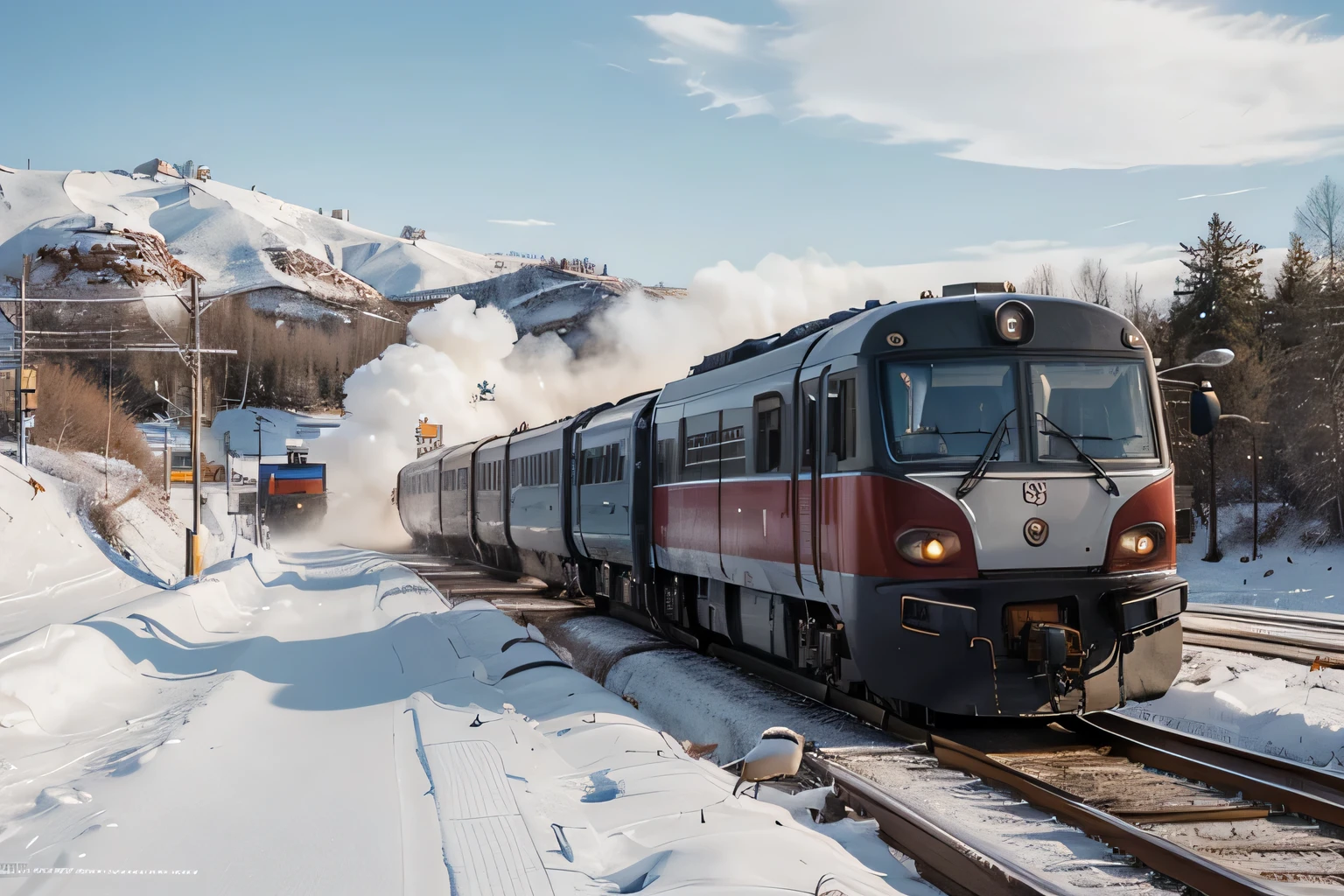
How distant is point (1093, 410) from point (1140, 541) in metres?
1.10

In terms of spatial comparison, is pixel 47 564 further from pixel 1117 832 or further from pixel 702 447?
pixel 1117 832

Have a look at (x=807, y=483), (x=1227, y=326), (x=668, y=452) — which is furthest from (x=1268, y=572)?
(x=807, y=483)

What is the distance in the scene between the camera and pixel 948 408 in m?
8.82

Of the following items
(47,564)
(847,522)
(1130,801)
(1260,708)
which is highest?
(847,522)

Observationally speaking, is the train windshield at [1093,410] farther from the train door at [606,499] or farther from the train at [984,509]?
the train door at [606,499]

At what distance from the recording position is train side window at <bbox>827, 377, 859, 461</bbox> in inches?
359

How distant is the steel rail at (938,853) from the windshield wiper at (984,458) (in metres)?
2.42

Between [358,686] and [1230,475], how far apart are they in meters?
56.5

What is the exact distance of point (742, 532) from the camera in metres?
11.8

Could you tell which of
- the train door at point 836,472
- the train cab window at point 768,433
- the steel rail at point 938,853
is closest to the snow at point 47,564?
the train cab window at point 768,433

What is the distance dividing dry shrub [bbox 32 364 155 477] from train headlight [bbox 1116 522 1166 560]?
52606 millimetres

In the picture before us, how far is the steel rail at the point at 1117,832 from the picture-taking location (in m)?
5.12

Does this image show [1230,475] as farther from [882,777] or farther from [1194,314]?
[882,777]

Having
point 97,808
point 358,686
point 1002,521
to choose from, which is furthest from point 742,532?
point 97,808
